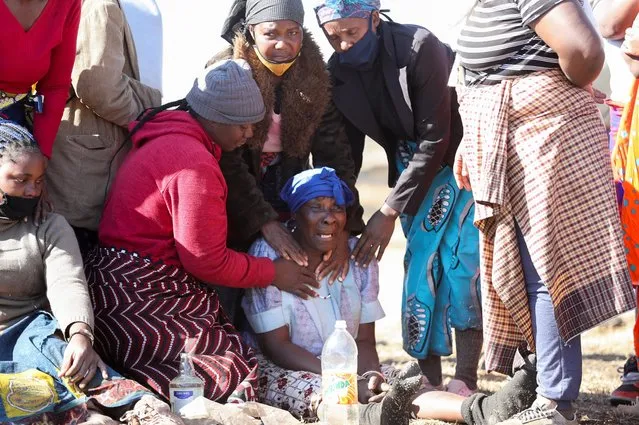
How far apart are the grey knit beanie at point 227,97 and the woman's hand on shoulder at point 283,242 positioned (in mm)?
569

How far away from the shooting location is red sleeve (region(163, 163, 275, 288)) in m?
4.88

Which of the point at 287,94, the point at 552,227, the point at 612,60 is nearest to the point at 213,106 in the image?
the point at 287,94

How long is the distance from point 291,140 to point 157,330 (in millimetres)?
1378

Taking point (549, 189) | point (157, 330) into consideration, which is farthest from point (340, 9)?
point (157, 330)

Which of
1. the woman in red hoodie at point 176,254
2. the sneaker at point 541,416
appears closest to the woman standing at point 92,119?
the woman in red hoodie at point 176,254

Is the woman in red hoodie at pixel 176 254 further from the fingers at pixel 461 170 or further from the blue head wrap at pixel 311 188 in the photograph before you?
the fingers at pixel 461 170

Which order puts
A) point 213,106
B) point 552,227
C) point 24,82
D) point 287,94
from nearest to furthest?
point 552,227, point 24,82, point 213,106, point 287,94

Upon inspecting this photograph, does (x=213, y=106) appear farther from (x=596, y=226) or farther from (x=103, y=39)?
(x=596, y=226)

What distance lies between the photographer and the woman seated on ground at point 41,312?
432 centimetres

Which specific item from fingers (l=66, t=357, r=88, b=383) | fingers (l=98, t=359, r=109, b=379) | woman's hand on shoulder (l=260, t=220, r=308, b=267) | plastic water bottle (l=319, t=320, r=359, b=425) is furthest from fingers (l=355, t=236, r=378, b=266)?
fingers (l=66, t=357, r=88, b=383)

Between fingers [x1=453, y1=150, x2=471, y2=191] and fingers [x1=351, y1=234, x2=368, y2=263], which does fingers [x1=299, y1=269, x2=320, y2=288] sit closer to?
fingers [x1=351, y1=234, x2=368, y2=263]

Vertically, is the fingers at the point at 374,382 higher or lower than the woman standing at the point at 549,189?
lower

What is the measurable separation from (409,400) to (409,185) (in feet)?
5.14

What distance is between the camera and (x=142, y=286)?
4934mm
